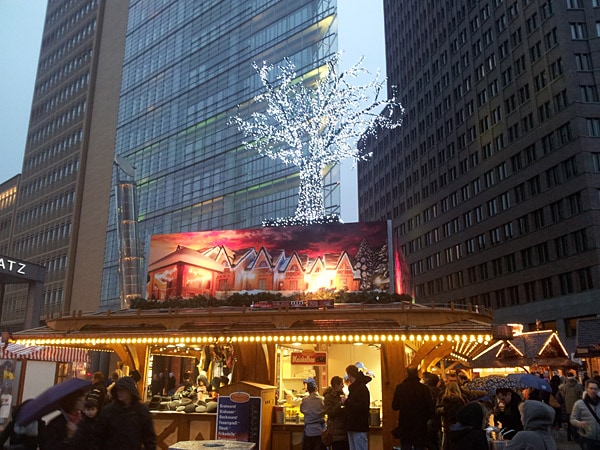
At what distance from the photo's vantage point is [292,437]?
42.8ft

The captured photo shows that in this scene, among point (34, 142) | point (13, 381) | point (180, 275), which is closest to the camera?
point (13, 381)

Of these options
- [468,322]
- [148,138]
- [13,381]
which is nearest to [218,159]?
[148,138]

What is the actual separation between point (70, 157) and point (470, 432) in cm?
6159

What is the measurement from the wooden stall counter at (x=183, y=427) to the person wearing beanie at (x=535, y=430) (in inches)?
363

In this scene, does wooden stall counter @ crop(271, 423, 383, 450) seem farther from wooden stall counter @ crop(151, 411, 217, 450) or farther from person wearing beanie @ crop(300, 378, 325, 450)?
person wearing beanie @ crop(300, 378, 325, 450)

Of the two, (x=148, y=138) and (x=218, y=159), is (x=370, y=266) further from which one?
(x=148, y=138)

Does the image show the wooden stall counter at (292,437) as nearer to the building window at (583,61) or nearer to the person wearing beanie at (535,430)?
the person wearing beanie at (535,430)

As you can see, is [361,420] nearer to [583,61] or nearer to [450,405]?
[450,405]

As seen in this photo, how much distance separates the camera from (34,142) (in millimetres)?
70625

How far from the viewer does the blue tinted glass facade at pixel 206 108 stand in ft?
169

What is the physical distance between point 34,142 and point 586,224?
203ft

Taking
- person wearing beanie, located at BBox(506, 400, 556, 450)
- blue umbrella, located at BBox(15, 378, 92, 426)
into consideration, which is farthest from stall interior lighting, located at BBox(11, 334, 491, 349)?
blue umbrella, located at BBox(15, 378, 92, 426)

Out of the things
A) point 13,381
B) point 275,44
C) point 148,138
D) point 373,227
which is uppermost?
point 275,44

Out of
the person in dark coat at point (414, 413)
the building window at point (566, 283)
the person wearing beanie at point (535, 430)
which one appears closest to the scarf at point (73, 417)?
the person wearing beanie at point (535, 430)
